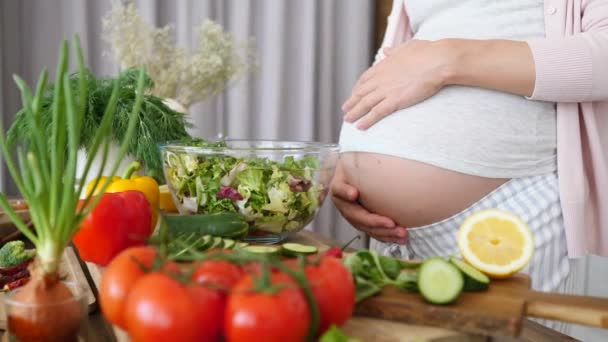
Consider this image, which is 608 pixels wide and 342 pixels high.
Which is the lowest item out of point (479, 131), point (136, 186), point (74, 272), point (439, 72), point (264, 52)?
point (74, 272)

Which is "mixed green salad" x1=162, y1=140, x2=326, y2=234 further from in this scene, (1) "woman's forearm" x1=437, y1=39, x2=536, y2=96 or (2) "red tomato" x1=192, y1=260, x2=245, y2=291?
(2) "red tomato" x1=192, y1=260, x2=245, y2=291

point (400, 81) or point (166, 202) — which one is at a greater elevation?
point (400, 81)

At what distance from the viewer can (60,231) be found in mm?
606

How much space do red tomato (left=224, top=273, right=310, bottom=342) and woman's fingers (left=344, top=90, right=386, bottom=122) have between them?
0.77m

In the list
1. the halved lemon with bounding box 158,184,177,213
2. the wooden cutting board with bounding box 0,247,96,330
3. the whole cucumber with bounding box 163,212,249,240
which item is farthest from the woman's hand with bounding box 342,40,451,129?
the wooden cutting board with bounding box 0,247,96,330

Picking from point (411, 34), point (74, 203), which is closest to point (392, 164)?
point (411, 34)

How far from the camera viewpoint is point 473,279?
26.5 inches

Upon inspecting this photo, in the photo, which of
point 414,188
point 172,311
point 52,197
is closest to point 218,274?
point 172,311

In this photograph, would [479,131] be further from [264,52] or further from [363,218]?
[264,52]

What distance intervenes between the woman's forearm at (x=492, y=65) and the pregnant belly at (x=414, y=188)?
0.19m

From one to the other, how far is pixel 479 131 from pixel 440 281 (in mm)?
558

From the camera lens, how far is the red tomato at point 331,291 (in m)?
0.51

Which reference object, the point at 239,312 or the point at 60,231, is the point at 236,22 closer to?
the point at 60,231

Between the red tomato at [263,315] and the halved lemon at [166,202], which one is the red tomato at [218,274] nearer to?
the red tomato at [263,315]
